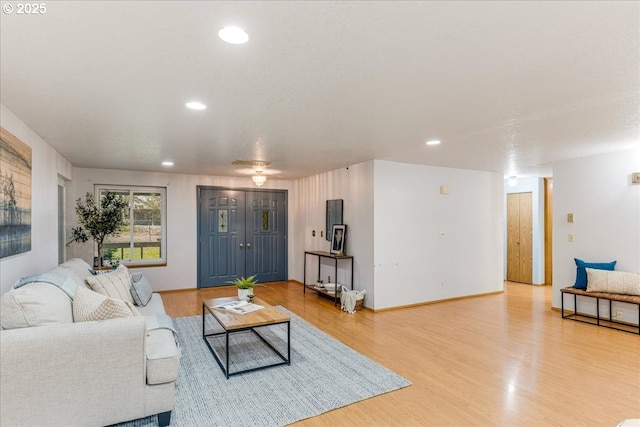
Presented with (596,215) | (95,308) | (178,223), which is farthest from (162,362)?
(596,215)

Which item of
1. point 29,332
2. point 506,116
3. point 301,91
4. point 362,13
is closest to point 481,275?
point 506,116

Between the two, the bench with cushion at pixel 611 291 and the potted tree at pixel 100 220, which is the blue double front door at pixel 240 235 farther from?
the bench with cushion at pixel 611 291

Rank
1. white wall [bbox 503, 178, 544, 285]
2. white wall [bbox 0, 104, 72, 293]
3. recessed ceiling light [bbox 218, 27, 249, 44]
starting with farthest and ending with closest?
white wall [bbox 503, 178, 544, 285]
white wall [bbox 0, 104, 72, 293]
recessed ceiling light [bbox 218, 27, 249, 44]

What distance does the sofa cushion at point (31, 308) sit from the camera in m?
2.07

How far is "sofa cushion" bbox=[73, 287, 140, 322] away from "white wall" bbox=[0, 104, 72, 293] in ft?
2.50

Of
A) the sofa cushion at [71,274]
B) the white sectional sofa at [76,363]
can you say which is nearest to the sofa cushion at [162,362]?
the white sectional sofa at [76,363]

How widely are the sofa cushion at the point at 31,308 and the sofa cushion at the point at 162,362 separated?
59 centimetres

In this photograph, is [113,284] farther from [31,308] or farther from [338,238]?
[338,238]

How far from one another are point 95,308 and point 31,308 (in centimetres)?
33

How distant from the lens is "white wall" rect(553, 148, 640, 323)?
4395mm

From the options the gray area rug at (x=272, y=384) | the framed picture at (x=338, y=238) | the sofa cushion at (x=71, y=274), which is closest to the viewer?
the gray area rug at (x=272, y=384)

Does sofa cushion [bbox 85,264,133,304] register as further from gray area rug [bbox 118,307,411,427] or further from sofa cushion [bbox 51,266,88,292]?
gray area rug [bbox 118,307,411,427]

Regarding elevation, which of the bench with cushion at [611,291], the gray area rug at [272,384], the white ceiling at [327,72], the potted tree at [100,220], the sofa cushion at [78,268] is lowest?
the gray area rug at [272,384]

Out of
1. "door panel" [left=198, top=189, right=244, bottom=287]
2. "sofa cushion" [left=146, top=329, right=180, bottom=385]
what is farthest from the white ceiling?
"door panel" [left=198, top=189, right=244, bottom=287]
